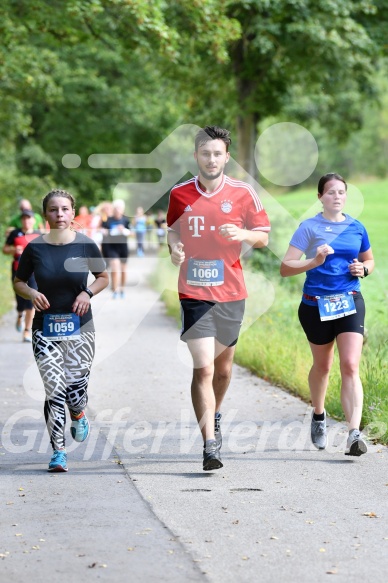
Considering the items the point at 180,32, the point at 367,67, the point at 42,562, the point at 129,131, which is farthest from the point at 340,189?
the point at 129,131

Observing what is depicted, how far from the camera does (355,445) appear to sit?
24.2ft

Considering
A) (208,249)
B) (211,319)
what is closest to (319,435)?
(211,319)

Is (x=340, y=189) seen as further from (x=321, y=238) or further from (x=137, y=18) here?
(x=137, y=18)

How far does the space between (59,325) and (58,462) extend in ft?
2.94

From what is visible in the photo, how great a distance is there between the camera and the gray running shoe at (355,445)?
735 centimetres

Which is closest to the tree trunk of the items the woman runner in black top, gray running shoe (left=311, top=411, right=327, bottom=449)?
gray running shoe (left=311, top=411, right=327, bottom=449)

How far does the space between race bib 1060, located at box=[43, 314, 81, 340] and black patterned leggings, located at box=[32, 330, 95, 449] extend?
42 millimetres

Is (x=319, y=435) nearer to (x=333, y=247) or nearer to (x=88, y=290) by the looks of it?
(x=333, y=247)

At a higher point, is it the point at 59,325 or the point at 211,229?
the point at 211,229

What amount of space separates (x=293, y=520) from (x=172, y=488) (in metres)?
1.09

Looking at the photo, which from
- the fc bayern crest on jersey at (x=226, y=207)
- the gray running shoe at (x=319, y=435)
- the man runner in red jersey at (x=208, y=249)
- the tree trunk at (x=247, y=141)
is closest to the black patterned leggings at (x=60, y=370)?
the man runner in red jersey at (x=208, y=249)

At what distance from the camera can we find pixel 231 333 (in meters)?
7.46

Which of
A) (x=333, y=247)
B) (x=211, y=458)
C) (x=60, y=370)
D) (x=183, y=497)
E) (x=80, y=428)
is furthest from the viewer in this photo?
(x=80, y=428)

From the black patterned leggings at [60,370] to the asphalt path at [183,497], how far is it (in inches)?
12.4
